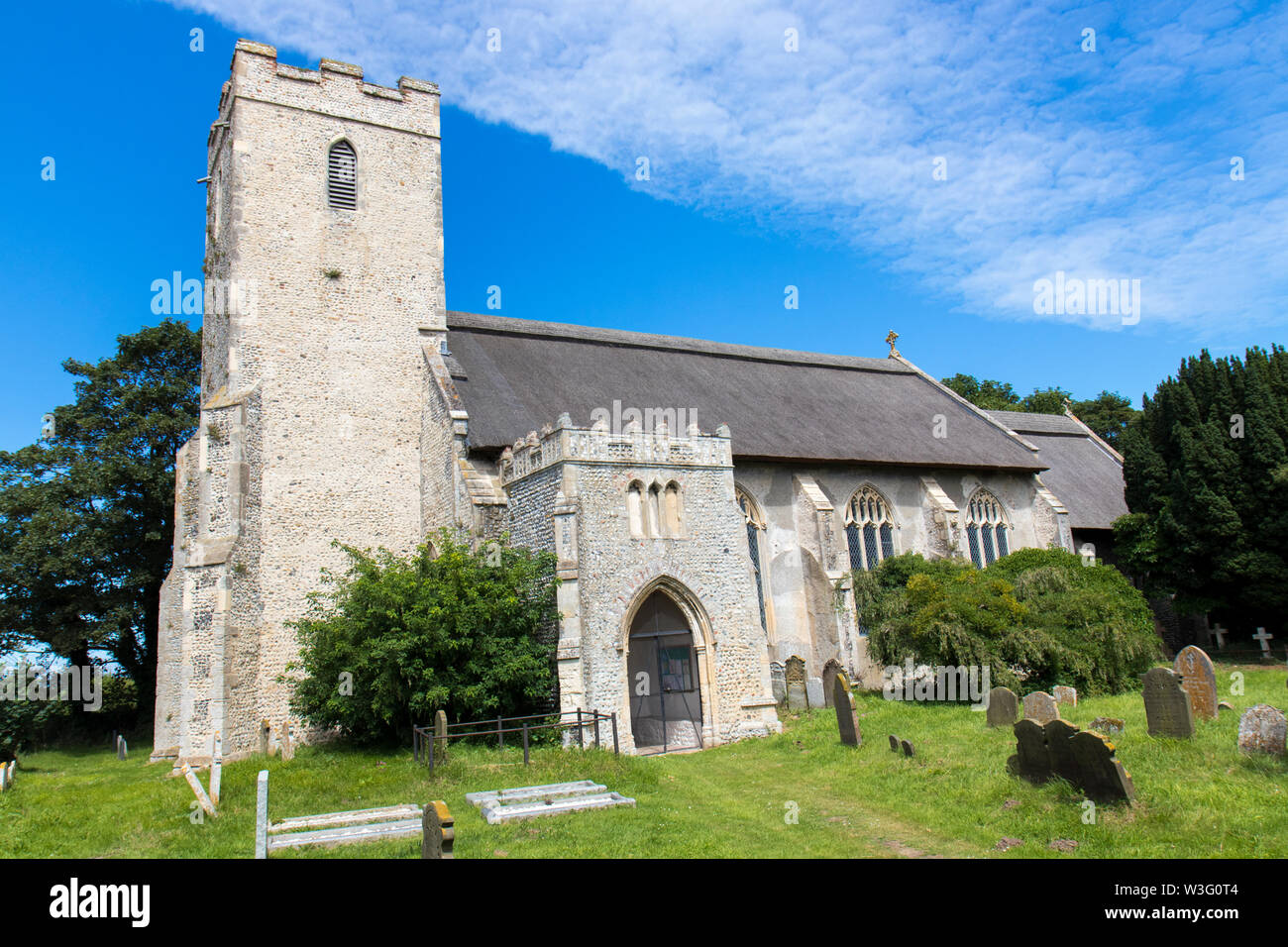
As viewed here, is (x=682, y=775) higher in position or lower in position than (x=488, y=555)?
lower

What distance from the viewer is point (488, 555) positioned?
1759cm

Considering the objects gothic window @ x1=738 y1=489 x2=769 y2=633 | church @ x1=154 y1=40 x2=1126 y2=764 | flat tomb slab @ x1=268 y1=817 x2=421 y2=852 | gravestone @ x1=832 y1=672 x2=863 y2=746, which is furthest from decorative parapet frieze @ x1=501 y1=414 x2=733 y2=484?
flat tomb slab @ x1=268 y1=817 x2=421 y2=852

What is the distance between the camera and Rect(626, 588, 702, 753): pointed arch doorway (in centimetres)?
1723

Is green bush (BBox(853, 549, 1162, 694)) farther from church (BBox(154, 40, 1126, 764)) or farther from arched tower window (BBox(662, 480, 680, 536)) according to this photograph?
arched tower window (BBox(662, 480, 680, 536))

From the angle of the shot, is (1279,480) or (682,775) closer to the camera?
(682,775)

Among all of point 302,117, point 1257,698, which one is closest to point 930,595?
point 1257,698

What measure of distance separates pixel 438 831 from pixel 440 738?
7.00m

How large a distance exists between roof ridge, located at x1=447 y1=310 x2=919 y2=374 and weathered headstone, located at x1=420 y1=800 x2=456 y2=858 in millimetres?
18912

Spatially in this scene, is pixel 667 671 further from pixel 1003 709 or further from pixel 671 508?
pixel 1003 709

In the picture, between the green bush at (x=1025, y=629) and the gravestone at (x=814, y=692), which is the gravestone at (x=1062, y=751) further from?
the gravestone at (x=814, y=692)

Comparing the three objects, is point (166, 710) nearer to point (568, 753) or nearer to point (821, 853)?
point (568, 753)

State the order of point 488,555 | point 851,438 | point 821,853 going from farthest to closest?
point 851,438 → point 488,555 → point 821,853

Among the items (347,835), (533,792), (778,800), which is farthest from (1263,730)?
(347,835)
